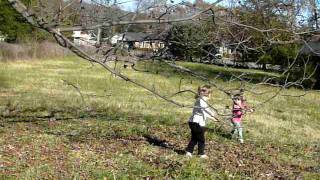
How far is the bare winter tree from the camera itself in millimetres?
6270

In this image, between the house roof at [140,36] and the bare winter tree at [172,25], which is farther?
the house roof at [140,36]

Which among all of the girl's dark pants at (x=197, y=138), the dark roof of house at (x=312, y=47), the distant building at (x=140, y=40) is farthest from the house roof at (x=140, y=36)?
the dark roof of house at (x=312, y=47)

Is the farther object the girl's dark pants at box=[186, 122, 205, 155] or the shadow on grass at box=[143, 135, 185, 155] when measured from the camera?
the shadow on grass at box=[143, 135, 185, 155]

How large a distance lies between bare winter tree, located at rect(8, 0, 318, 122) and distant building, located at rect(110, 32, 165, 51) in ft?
0.07

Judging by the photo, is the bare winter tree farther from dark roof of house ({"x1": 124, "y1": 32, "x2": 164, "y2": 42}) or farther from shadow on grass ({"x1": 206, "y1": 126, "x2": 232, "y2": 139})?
shadow on grass ({"x1": 206, "y1": 126, "x2": 232, "y2": 139})

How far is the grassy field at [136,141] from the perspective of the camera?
7.43 metres

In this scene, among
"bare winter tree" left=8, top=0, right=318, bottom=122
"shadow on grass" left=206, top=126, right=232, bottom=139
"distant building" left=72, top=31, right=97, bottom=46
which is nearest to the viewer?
"bare winter tree" left=8, top=0, right=318, bottom=122

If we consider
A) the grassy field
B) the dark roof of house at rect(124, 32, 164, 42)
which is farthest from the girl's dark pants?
the dark roof of house at rect(124, 32, 164, 42)

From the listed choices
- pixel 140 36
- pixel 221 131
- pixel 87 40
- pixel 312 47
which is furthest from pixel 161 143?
pixel 312 47

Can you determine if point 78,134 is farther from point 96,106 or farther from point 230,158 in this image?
point 96,106

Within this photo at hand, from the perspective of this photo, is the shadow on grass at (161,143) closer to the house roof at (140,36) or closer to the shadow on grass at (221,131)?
the shadow on grass at (221,131)

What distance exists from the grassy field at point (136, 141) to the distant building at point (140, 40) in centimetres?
40

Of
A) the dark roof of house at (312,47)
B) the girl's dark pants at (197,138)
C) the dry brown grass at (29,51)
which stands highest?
the dark roof of house at (312,47)

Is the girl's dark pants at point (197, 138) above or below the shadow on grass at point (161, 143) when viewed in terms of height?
above
